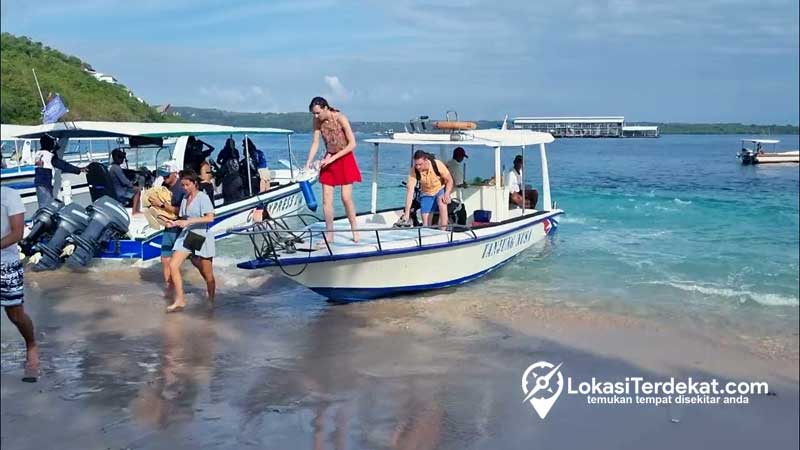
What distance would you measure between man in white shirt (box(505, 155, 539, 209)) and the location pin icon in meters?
4.57

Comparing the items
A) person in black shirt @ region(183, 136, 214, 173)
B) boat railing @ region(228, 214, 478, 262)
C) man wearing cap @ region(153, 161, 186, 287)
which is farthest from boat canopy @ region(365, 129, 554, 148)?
person in black shirt @ region(183, 136, 214, 173)

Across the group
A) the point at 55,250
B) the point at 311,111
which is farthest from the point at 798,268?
the point at 55,250

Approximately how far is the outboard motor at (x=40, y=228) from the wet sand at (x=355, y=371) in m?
0.92

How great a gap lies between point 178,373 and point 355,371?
1614 mm

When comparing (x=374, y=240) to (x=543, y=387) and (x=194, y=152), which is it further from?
(x=194, y=152)

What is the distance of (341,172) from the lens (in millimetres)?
8156

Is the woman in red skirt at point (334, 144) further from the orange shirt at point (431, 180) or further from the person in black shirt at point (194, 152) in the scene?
the person in black shirt at point (194, 152)

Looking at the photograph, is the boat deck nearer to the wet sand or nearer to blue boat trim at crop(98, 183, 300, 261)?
the wet sand

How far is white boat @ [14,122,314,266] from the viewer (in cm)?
1138

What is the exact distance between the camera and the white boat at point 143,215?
11.4 metres

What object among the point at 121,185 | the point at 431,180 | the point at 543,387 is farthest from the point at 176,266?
the point at 121,185

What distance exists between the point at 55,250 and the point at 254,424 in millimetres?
6864

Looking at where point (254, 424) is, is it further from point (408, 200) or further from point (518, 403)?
point (408, 200)

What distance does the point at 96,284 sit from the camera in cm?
1052
